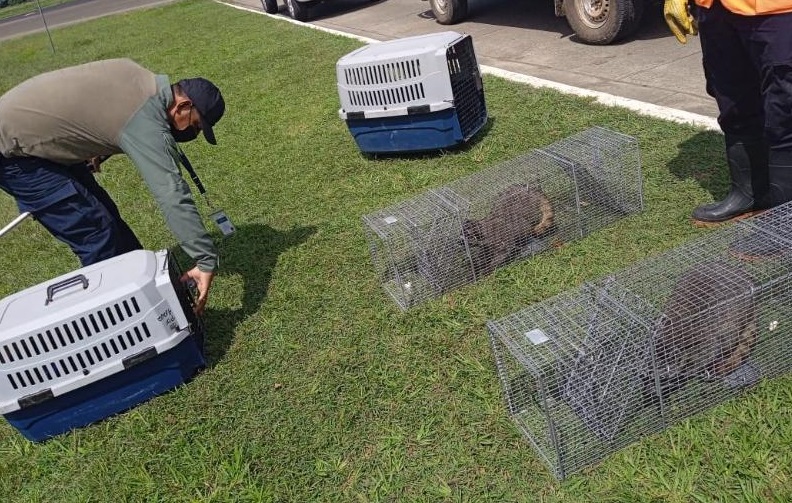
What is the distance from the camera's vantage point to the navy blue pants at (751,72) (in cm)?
274

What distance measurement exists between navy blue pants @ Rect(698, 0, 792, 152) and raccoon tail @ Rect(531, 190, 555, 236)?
0.95m

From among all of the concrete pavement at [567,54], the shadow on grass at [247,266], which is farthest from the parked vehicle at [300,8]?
the shadow on grass at [247,266]

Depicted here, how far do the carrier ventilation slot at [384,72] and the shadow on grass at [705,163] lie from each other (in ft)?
6.06

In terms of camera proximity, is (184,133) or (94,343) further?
(184,133)

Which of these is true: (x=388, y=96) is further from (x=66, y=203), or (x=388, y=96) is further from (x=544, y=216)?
(x=66, y=203)

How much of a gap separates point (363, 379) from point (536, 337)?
3.28 feet

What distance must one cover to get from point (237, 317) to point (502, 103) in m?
3.20

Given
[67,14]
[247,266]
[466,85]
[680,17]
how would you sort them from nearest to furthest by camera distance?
1. [680,17]
2. [247,266]
3. [466,85]
4. [67,14]

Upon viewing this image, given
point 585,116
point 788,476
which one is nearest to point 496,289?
point 788,476

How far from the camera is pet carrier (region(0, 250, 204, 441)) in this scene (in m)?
2.79

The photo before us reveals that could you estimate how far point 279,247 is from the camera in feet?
14.6

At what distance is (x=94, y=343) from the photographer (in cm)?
284

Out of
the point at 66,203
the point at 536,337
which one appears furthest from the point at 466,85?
Result: the point at 536,337

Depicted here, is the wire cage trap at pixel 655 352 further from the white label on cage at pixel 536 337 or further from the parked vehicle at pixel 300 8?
A: the parked vehicle at pixel 300 8
